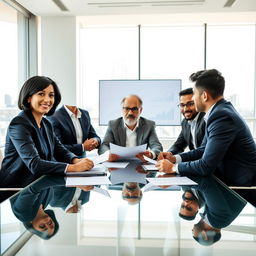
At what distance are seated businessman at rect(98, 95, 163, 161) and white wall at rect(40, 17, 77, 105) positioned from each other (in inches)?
121

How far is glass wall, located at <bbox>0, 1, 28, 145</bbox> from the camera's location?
5180 millimetres

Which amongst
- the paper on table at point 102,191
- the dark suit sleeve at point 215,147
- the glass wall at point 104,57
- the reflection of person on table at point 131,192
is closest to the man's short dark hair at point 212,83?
the dark suit sleeve at point 215,147

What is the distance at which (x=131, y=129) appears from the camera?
3.30 m

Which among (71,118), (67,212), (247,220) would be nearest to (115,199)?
(67,212)

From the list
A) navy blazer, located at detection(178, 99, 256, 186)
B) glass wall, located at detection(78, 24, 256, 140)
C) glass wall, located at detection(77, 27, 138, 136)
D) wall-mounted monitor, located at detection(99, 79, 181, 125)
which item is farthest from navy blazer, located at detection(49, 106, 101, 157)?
glass wall, located at detection(77, 27, 138, 136)

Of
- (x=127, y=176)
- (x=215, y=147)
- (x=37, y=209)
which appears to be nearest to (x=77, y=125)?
(x=127, y=176)

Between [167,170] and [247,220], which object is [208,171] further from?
[247,220]

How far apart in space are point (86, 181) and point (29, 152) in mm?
449

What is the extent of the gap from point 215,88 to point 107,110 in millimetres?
4130

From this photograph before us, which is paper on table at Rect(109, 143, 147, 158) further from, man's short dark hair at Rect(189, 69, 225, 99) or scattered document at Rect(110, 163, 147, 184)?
man's short dark hair at Rect(189, 69, 225, 99)

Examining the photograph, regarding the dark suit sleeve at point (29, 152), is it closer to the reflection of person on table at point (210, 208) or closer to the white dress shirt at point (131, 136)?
the reflection of person on table at point (210, 208)

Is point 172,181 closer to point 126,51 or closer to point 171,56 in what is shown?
point 171,56

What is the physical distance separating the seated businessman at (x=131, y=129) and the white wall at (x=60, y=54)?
3.07m

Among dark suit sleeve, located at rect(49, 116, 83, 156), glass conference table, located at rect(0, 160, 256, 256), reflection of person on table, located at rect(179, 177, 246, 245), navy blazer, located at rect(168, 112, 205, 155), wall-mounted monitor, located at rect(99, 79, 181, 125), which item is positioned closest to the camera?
glass conference table, located at rect(0, 160, 256, 256)
